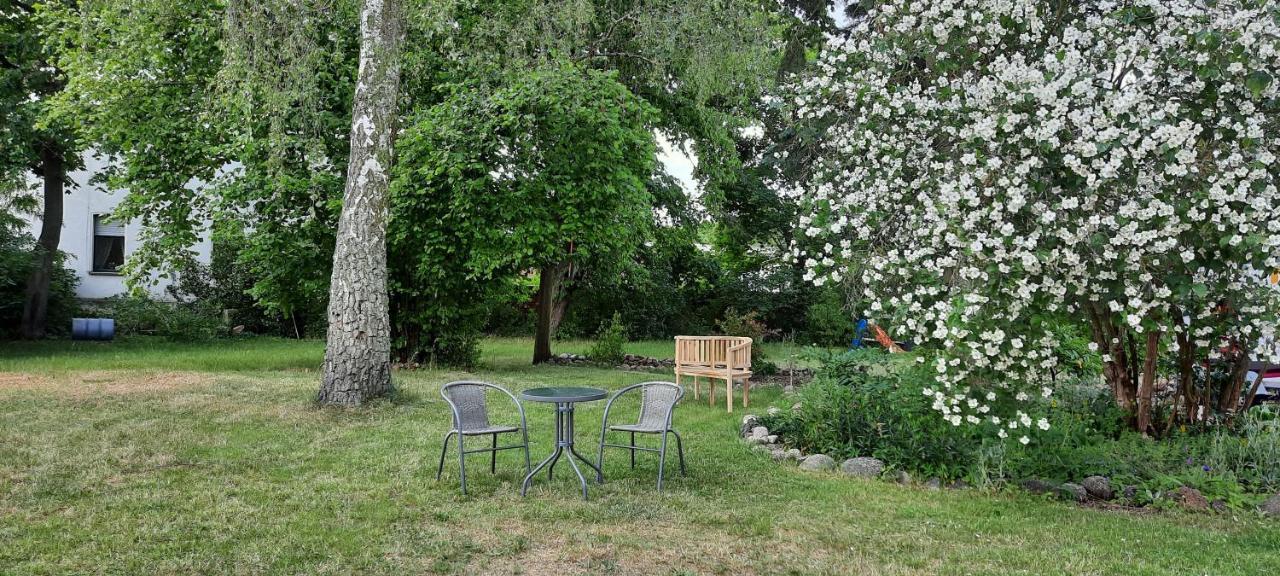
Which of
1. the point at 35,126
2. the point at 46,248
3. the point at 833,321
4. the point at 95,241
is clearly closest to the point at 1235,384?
the point at 833,321

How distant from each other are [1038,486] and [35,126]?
1474cm

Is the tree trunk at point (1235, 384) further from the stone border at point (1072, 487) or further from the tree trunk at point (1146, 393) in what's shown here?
the stone border at point (1072, 487)

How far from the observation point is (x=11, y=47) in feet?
51.0

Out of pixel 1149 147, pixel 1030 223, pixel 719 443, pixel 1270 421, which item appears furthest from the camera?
pixel 719 443

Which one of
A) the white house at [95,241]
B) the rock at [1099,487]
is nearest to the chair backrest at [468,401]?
the rock at [1099,487]

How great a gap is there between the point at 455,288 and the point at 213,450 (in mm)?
6561

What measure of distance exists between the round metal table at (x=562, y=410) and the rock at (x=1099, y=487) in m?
3.16

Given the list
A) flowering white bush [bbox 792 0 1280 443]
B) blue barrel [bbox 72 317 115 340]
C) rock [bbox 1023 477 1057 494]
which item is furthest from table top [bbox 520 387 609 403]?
blue barrel [bbox 72 317 115 340]

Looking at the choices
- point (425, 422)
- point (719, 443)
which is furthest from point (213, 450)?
point (719, 443)

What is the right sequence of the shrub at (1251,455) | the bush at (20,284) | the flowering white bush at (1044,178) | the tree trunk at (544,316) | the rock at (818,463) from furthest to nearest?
1. the bush at (20,284)
2. the tree trunk at (544,316)
3. the rock at (818,463)
4. the shrub at (1251,455)
5. the flowering white bush at (1044,178)

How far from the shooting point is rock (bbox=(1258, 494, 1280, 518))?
502 centimetres

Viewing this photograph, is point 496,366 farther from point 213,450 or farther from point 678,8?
point 213,450

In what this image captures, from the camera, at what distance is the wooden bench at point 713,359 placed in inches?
378

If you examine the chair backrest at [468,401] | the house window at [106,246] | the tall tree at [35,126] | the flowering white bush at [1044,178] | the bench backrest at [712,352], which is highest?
the tall tree at [35,126]
